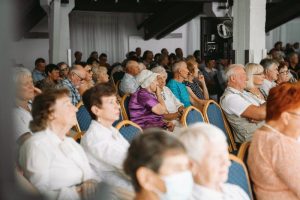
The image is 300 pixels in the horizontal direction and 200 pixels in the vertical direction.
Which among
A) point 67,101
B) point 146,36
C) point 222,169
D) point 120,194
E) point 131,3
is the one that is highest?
point 131,3

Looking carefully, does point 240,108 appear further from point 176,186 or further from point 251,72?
point 176,186

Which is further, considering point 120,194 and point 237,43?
point 237,43

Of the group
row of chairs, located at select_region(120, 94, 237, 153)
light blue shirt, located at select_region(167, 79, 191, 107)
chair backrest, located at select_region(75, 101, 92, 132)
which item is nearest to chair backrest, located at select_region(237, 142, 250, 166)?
row of chairs, located at select_region(120, 94, 237, 153)

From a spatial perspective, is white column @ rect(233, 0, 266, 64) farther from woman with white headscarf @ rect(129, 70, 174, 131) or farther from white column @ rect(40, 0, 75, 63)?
white column @ rect(40, 0, 75, 63)

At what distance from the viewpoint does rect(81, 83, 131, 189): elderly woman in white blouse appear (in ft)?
6.77

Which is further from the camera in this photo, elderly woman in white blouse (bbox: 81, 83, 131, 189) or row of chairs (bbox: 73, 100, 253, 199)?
elderly woman in white blouse (bbox: 81, 83, 131, 189)

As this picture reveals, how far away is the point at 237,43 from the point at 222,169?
5.10m

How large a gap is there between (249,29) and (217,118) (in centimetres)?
316

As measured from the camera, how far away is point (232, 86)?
3479mm

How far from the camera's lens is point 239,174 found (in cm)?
187

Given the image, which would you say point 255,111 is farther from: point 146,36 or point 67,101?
point 146,36

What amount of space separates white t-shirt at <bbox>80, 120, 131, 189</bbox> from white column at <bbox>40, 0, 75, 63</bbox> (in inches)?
240

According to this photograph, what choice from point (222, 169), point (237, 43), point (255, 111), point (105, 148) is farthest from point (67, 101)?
point (237, 43)

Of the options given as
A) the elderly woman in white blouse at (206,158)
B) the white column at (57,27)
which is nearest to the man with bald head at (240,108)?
the elderly woman in white blouse at (206,158)
